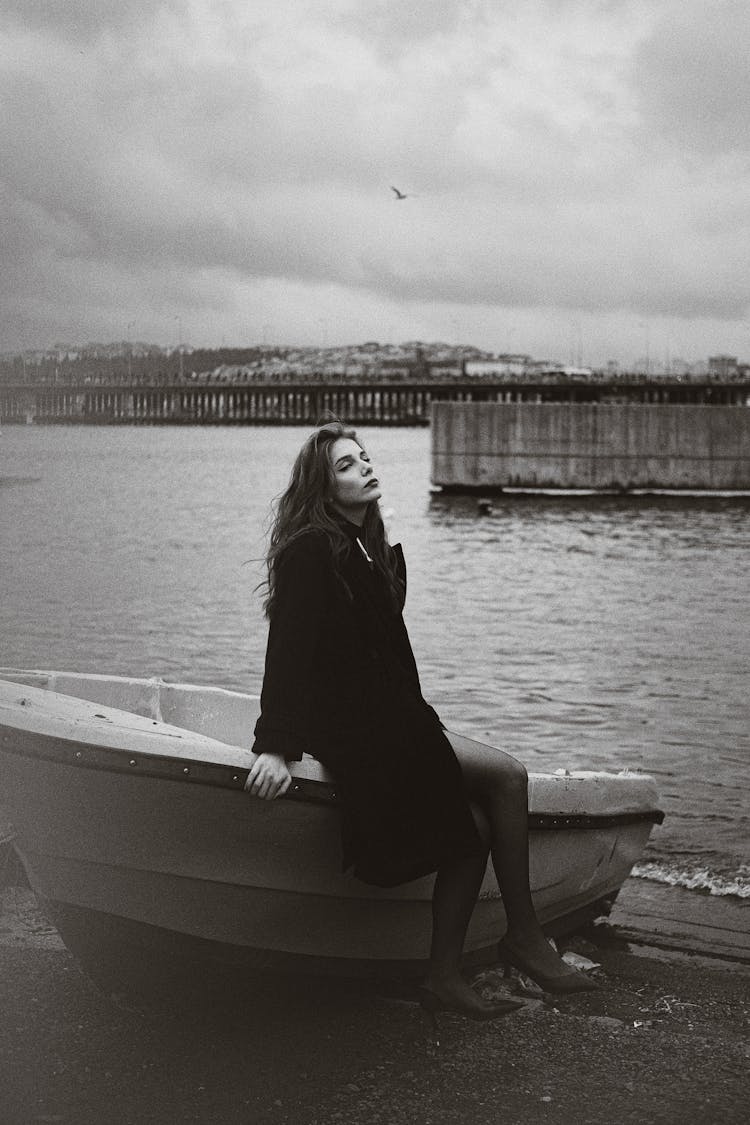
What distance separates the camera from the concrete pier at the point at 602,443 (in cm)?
4291

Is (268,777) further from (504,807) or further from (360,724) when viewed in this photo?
(504,807)

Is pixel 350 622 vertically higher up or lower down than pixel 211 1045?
higher up

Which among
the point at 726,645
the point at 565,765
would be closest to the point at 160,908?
the point at 565,765

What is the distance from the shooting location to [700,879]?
7871mm

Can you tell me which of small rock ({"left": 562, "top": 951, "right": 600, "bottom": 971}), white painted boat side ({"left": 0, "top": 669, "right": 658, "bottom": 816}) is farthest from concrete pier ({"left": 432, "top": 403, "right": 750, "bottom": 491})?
small rock ({"left": 562, "top": 951, "right": 600, "bottom": 971})

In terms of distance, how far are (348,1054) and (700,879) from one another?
11.4 feet

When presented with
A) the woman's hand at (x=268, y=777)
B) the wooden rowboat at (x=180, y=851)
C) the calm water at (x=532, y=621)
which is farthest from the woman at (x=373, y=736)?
the calm water at (x=532, y=621)

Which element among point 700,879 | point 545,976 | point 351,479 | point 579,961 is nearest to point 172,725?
point 351,479

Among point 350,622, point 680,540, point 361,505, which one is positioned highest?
point 361,505

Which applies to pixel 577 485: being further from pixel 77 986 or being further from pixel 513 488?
pixel 77 986

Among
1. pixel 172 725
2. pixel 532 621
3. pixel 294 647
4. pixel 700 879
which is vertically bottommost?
pixel 532 621

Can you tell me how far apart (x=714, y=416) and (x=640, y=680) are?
2903cm

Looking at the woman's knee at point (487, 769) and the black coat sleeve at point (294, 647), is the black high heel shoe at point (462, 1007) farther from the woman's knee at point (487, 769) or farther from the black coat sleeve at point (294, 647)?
the black coat sleeve at point (294, 647)

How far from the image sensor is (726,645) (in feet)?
57.6
